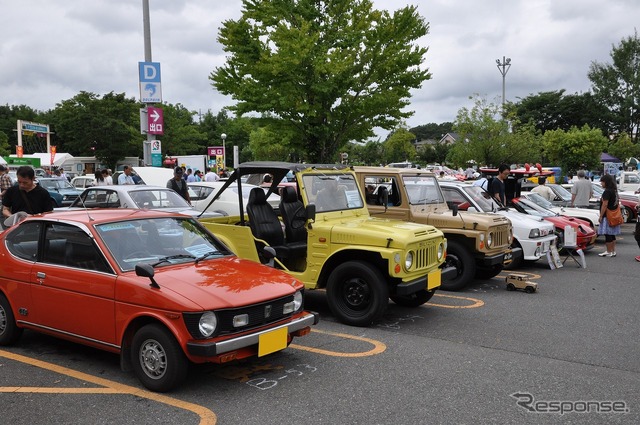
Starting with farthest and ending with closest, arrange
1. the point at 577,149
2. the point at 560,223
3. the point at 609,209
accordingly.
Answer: the point at 577,149
the point at 609,209
the point at 560,223

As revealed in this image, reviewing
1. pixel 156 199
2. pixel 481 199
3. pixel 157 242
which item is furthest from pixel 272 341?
pixel 156 199

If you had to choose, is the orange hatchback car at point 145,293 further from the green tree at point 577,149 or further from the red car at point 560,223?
the green tree at point 577,149

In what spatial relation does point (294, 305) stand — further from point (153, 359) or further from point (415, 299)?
point (415, 299)

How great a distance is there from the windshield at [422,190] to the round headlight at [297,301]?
4366 millimetres

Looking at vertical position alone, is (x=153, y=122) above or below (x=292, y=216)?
above

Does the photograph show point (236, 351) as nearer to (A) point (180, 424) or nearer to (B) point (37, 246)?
(A) point (180, 424)

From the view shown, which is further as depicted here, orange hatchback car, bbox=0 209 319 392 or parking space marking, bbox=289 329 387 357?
parking space marking, bbox=289 329 387 357

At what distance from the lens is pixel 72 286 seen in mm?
4824

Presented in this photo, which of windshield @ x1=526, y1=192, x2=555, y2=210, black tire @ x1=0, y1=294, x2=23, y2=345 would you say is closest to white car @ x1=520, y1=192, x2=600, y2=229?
windshield @ x1=526, y1=192, x2=555, y2=210

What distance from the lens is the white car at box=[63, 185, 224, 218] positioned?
10.6 meters

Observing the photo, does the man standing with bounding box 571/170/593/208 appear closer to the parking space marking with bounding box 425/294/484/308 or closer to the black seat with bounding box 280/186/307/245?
the parking space marking with bounding box 425/294/484/308

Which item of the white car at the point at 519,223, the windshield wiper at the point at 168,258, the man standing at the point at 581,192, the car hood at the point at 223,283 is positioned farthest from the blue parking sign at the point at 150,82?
the man standing at the point at 581,192

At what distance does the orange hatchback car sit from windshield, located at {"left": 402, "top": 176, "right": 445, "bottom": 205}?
4.30 metres

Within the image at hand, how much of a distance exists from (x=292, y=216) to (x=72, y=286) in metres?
3.13
